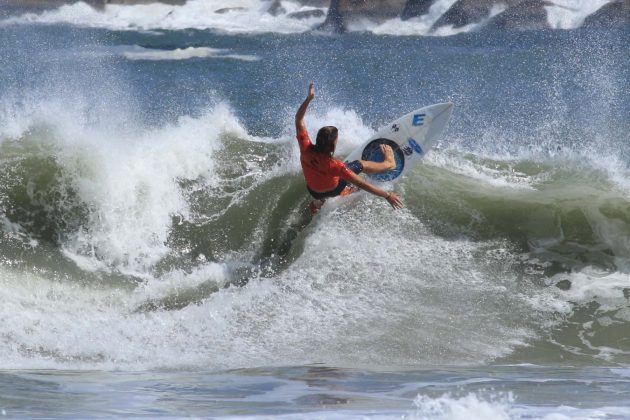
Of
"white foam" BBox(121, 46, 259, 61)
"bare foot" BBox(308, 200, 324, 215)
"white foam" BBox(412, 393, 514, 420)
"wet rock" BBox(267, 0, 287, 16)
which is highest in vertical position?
"wet rock" BBox(267, 0, 287, 16)

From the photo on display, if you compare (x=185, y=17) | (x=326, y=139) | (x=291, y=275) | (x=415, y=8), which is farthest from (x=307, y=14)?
(x=291, y=275)

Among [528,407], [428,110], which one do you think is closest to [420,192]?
[428,110]

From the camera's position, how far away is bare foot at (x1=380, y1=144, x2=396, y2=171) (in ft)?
26.6

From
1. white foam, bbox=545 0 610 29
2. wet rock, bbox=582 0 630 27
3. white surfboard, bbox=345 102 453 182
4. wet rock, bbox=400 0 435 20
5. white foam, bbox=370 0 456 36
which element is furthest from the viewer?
wet rock, bbox=400 0 435 20

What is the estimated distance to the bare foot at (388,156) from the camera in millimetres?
8105

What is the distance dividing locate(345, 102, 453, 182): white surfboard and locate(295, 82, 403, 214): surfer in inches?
13.9

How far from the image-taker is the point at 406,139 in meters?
8.84

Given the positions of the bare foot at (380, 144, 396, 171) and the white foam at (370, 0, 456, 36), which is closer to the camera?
the bare foot at (380, 144, 396, 171)

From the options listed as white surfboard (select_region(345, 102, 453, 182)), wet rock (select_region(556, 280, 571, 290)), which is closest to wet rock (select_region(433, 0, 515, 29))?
white surfboard (select_region(345, 102, 453, 182))

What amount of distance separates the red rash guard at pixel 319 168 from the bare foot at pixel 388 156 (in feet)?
1.55

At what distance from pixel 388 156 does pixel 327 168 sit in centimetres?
83

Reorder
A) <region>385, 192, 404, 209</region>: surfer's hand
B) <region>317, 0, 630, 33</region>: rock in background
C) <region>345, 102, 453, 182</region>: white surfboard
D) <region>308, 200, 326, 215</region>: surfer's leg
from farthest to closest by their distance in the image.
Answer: <region>317, 0, 630, 33</region>: rock in background
<region>345, 102, 453, 182</region>: white surfboard
<region>308, 200, 326, 215</region>: surfer's leg
<region>385, 192, 404, 209</region>: surfer's hand

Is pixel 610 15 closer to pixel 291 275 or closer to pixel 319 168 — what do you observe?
pixel 319 168

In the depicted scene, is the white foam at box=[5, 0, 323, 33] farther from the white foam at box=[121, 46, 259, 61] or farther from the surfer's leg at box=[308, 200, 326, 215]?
the surfer's leg at box=[308, 200, 326, 215]
